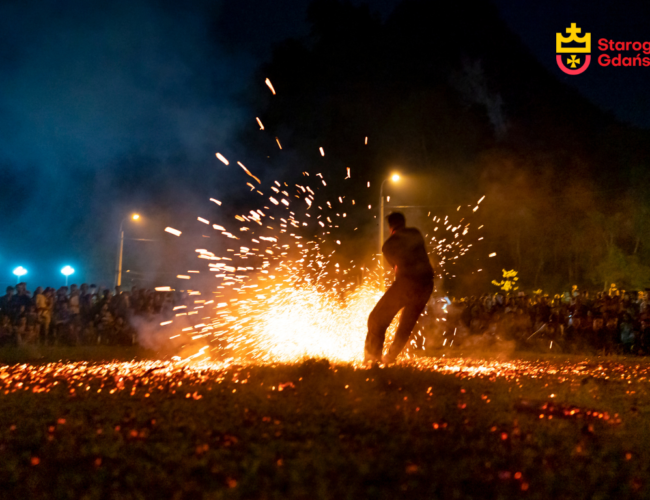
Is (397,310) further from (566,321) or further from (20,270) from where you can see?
(20,270)

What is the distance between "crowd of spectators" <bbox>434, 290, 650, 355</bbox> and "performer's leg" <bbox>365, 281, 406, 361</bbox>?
30.9 ft

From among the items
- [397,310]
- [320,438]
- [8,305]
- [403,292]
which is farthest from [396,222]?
[8,305]

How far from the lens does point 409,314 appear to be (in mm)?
8320

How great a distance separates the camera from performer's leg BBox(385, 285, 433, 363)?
8.25 m

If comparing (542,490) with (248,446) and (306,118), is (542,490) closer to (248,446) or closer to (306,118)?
(248,446)

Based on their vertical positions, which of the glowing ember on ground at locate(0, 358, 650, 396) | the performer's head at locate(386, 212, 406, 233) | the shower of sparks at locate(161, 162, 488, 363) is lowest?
the glowing ember on ground at locate(0, 358, 650, 396)

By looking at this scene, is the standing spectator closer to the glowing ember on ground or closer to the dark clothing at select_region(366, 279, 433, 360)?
the glowing ember on ground

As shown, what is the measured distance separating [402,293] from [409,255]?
50 cm

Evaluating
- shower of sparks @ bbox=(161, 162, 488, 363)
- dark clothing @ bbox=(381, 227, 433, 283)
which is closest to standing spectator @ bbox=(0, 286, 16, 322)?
shower of sparks @ bbox=(161, 162, 488, 363)

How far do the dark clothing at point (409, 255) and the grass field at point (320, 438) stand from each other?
63.7 inches

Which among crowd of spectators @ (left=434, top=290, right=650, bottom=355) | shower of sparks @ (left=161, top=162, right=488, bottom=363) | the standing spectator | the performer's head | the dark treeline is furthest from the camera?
the dark treeline

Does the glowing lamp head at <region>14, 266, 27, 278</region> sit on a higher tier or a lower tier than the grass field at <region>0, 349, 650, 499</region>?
higher

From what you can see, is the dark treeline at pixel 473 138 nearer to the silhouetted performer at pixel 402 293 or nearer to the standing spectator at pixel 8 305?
the standing spectator at pixel 8 305

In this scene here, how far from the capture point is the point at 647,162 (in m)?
42.8
